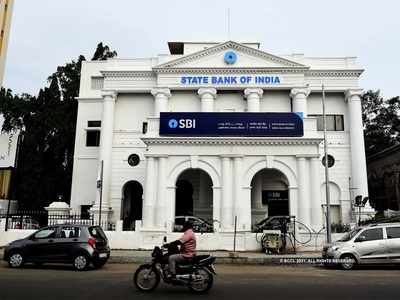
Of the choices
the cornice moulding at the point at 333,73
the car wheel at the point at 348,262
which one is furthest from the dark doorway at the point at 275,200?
the car wheel at the point at 348,262

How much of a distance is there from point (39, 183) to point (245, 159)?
20.7 metres

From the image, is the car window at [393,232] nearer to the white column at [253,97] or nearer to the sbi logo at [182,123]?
the sbi logo at [182,123]

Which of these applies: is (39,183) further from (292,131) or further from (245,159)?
(292,131)

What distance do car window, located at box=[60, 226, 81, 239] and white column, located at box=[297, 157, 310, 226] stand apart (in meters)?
12.5

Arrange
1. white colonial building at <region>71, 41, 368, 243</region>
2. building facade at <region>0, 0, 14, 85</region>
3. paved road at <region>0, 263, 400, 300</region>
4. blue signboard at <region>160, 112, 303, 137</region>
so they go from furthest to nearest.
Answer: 1. white colonial building at <region>71, 41, 368, 243</region>
2. blue signboard at <region>160, 112, 303, 137</region>
3. building facade at <region>0, 0, 14, 85</region>
4. paved road at <region>0, 263, 400, 300</region>

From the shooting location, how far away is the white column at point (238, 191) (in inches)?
883

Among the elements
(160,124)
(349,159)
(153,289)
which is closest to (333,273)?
(153,289)

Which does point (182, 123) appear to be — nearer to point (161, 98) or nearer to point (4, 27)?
point (161, 98)

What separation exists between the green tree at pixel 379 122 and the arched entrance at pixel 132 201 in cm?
2832

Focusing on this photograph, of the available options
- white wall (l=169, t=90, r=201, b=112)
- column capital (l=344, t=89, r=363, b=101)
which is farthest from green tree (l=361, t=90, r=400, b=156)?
white wall (l=169, t=90, r=201, b=112)

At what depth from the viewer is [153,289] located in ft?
32.2

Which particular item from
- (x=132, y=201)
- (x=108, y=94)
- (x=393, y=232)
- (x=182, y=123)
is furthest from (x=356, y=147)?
(x=108, y=94)

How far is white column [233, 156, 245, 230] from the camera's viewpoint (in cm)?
2244

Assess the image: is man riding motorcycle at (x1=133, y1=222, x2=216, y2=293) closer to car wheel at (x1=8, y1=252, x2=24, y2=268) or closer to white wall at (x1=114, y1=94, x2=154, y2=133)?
car wheel at (x1=8, y1=252, x2=24, y2=268)
